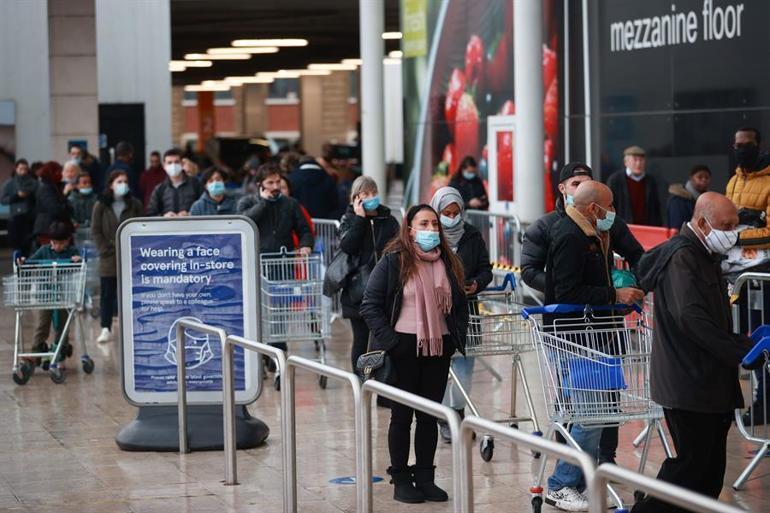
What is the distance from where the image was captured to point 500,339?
1025 centimetres

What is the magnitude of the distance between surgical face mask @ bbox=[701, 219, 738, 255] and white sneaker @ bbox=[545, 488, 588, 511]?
1809 millimetres

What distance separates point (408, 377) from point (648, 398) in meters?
1.40

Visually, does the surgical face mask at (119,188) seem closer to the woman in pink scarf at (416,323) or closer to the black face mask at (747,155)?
the black face mask at (747,155)

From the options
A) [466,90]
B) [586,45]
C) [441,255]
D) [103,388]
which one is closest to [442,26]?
[466,90]

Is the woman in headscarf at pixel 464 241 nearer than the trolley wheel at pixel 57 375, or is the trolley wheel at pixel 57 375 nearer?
the woman in headscarf at pixel 464 241

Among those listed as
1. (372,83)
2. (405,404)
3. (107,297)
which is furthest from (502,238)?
(405,404)

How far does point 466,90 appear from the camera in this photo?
70.4 ft

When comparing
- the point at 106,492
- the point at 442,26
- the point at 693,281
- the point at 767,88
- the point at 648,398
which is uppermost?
the point at 442,26

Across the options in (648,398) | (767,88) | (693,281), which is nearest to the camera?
(693,281)

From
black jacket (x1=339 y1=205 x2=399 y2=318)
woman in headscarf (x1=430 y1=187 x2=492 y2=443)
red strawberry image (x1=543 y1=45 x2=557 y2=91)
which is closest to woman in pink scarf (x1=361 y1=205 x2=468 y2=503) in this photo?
woman in headscarf (x1=430 y1=187 x2=492 y2=443)

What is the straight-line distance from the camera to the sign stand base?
10.0 metres

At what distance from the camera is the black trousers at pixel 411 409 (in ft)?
27.4

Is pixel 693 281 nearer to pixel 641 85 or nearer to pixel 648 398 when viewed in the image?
pixel 648 398

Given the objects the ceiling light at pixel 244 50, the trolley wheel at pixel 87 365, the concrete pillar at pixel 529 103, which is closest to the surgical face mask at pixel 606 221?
the trolley wheel at pixel 87 365
